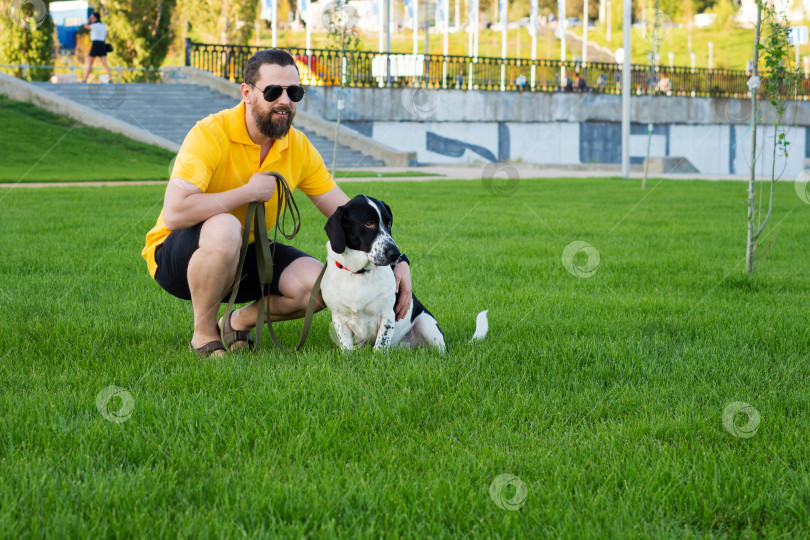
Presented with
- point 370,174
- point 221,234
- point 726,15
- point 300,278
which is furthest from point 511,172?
point 726,15

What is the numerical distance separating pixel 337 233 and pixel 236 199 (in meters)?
0.58

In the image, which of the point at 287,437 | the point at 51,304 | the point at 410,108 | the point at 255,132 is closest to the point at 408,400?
the point at 287,437

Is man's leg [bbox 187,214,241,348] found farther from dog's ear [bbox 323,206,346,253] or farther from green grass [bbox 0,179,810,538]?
dog's ear [bbox 323,206,346,253]

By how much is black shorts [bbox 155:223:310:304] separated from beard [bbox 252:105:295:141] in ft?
1.97

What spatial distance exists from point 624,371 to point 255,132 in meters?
2.24

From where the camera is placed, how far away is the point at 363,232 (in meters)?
3.87

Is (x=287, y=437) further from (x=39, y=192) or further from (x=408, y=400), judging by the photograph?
(x=39, y=192)

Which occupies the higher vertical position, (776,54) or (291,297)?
(776,54)

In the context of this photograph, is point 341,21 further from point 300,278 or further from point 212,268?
point 212,268

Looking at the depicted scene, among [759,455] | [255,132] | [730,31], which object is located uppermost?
[730,31]

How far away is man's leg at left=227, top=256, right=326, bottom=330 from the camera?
4.43m

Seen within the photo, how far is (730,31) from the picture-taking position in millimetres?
82000

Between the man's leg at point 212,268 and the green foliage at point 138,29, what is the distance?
103 feet

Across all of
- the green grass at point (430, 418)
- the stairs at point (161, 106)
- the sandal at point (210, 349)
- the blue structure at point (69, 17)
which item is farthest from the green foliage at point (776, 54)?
the blue structure at point (69, 17)
